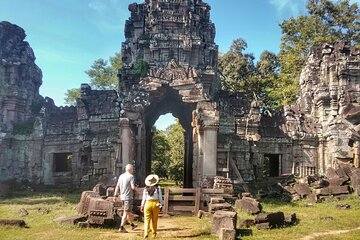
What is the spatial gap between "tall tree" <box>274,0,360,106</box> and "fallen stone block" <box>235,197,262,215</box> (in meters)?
15.7

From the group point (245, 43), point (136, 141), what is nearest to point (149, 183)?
point (136, 141)

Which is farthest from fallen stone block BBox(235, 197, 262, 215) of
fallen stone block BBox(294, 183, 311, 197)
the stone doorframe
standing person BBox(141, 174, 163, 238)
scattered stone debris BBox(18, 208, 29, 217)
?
scattered stone debris BBox(18, 208, 29, 217)

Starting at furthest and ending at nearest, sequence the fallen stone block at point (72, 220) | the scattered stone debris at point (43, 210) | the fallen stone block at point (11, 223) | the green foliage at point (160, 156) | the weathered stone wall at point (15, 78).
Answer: the green foliage at point (160, 156) < the weathered stone wall at point (15, 78) < the scattered stone debris at point (43, 210) < the fallen stone block at point (72, 220) < the fallen stone block at point (11, 223)

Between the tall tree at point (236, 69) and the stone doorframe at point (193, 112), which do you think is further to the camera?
the tall tree at point (236, 69)

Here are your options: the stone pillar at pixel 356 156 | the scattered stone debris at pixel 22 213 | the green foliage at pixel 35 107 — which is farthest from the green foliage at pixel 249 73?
the scattered stone debris at pixel 22 213

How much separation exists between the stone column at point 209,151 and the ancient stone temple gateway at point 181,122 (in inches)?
72.3

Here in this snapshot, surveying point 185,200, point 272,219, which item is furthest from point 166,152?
point 272,219

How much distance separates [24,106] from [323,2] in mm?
20453

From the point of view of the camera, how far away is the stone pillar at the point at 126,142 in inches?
491

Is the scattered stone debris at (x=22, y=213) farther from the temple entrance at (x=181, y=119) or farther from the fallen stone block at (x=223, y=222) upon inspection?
the temple entrance at (x=181, y=119)

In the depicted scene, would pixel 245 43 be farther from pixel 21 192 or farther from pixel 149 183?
pixel 149 183

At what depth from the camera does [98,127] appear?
58.1 ft

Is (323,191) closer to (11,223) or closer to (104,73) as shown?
(11,223)

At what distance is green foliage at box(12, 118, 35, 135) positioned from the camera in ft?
59.8
